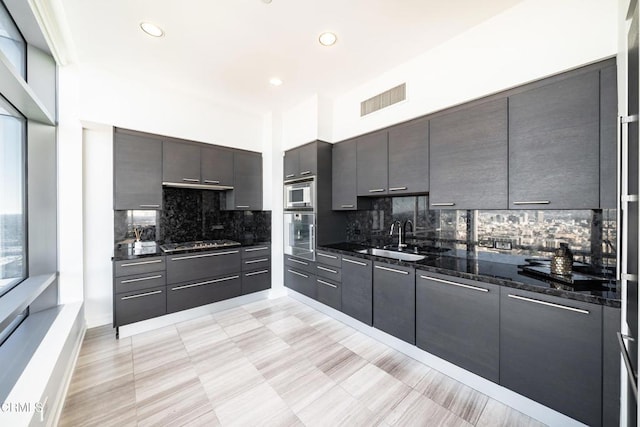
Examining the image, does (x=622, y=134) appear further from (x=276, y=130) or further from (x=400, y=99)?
(x=276, y=130)

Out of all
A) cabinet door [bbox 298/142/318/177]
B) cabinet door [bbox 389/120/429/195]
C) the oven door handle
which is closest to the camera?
the oven door handle

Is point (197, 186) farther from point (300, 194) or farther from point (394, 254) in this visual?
point (394, 254)

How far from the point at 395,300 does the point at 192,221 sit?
9.20ft

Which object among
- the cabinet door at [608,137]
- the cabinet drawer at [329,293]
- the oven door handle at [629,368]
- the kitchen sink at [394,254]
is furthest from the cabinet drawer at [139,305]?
the cabinet door at [608,137]

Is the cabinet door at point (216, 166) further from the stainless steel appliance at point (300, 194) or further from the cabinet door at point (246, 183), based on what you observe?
the stainless steel appliance at point (300, 194)

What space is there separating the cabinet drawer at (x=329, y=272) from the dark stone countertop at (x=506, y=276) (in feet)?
1.27

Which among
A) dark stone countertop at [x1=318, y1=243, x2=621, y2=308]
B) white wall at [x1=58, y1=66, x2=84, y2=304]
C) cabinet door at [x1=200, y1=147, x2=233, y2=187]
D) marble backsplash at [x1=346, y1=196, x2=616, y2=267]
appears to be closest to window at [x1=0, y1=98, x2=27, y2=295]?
white wall at [x1=58, y1=66, x2=84, y2=304]

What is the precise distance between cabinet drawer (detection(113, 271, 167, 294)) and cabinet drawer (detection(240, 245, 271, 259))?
944 mm

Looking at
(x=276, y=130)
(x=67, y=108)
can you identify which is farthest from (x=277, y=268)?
(x=67, y=108)

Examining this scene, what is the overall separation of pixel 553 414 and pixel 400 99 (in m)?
2.62

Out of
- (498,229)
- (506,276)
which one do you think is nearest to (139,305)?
(506,276)

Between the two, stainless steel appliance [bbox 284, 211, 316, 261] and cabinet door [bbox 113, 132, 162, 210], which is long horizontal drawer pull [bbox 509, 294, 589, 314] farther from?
cabinet door [bbox 113, 132, 162, 210]

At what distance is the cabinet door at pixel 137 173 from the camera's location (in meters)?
2.66

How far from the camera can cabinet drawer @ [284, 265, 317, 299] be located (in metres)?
3.17
